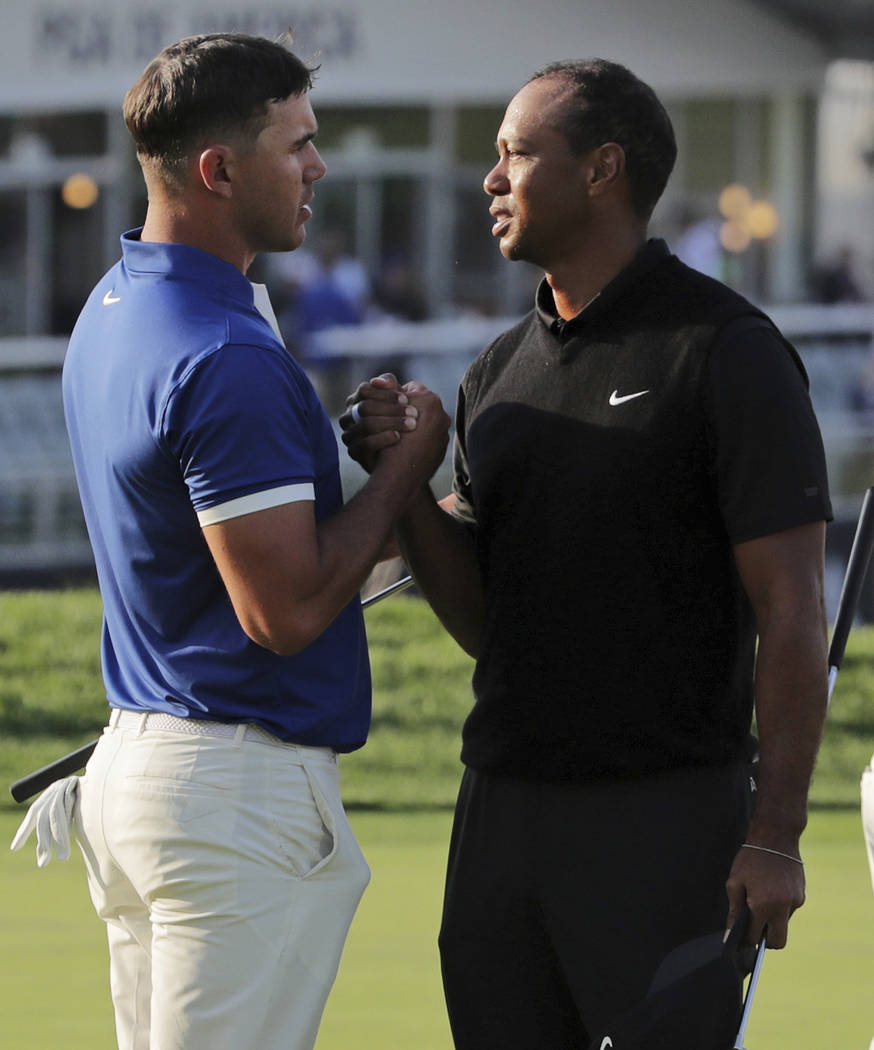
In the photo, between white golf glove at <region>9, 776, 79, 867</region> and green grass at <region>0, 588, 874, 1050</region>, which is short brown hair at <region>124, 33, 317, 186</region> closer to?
white golf glove at <region>9, 776, 79, 867</region>

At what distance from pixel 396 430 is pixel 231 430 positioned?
42 centimetres

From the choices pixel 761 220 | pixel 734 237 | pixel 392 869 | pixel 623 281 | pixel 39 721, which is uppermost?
pixel 623 281

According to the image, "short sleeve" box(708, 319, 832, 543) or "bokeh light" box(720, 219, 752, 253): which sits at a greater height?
"short sleeve" box(708, 319, 832, 543)

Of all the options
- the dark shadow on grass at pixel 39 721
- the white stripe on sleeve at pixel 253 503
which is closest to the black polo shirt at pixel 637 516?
the white stripe on sleeve at pixel 253 503

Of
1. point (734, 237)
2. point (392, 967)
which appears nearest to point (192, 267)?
point (392, 967)

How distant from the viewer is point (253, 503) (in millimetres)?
2639

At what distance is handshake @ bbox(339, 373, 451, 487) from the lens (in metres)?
2.96

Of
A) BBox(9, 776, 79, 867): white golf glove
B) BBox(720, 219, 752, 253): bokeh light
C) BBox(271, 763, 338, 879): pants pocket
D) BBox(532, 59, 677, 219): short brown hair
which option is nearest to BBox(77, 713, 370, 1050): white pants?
BBox(271, 763, 338, 879): pants pocket

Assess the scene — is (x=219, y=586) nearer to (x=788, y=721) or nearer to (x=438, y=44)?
(x=788, y=721)

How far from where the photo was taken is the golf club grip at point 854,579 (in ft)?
10.7

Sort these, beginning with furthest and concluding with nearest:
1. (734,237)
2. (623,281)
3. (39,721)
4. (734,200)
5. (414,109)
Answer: (734,200) < (734,237) < (414,109) < (39,721) < (623,281)

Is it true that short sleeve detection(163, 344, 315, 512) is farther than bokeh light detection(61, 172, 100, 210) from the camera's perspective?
No

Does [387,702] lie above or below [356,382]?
below

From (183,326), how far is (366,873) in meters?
0.87
